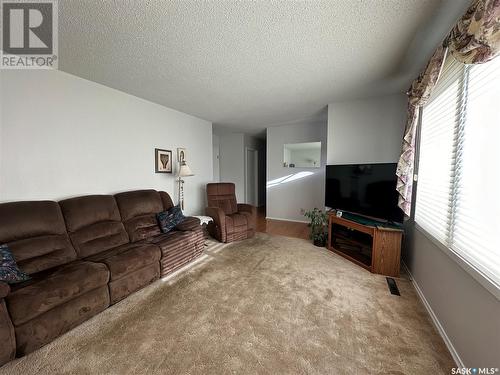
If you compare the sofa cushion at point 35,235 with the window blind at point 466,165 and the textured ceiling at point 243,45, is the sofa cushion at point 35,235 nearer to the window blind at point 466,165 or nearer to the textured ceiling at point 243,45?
the textured ceiling at point 243,45

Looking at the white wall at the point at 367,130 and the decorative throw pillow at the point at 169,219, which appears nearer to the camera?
the decorative throw pillow at the point at 169,219

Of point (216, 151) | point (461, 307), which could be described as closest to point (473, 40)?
point (461, 307)

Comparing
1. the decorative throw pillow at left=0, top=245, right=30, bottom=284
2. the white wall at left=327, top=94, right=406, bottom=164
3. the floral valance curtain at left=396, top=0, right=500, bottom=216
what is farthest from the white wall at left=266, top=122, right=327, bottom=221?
the decorative throw pillow at left=0, top=245, right=30, bottom=284

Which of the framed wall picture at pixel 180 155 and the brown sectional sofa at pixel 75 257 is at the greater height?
the framed wall picture at pixel 180 155

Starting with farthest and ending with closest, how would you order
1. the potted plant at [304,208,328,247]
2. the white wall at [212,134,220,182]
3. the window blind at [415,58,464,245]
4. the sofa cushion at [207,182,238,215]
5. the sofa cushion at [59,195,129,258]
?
the white wall at [212,134,220,182] < the sofa cushion at [207,182,238,215] < the potted plant at [304,208,328,247] < the sofa cushion at [59,195,129,258] < the window blind at [415,58,464,245]

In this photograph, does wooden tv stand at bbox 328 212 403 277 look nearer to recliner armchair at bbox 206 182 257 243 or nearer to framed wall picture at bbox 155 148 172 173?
recliner armchair at bbox 206 182 257 243

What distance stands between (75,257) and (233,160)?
180 inches

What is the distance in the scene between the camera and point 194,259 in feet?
9.19

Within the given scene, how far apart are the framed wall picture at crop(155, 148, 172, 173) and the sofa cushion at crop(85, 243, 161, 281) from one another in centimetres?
151

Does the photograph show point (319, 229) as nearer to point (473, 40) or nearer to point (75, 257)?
point (473, 40)

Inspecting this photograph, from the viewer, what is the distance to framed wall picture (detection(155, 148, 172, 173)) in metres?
3.35

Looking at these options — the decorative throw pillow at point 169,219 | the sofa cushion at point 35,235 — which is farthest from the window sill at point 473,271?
the sofa cushion at point 35,235

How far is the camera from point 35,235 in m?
1.79

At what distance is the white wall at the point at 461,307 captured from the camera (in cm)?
104
